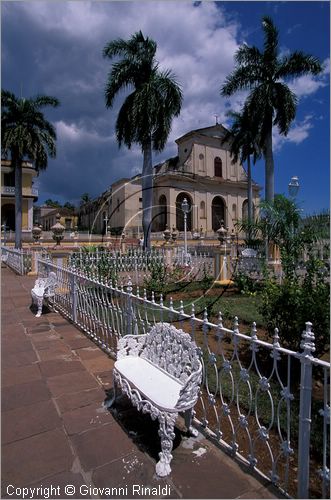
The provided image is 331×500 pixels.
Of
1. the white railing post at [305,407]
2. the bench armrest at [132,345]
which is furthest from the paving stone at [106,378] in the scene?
the white railing post at [305,407]

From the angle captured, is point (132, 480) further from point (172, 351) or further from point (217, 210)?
point (217, 210)

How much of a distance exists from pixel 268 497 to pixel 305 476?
0.77ft

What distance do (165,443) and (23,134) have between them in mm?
Result: 21760

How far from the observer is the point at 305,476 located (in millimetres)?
1724

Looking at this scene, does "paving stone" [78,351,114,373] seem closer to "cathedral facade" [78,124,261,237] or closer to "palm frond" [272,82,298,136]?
"palm frond" [272,82,298,136]

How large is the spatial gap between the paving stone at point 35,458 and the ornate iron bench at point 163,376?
1.72ft

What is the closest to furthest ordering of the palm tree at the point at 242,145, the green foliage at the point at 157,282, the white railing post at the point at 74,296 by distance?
the white railing post at the point at 74,296
the green foliage at the point at 157,282
the palm tree at the point at 242,145

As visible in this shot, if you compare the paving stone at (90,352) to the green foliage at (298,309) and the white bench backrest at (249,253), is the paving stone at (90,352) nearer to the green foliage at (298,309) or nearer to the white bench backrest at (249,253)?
the green foliage at (298,309)

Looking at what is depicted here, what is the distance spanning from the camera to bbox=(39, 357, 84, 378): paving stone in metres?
3.41

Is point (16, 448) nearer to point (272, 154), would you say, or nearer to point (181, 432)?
point (181, 432)

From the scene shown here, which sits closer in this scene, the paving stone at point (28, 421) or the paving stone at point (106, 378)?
the paving stone at point (28, 421)

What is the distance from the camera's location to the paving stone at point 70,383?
300cm

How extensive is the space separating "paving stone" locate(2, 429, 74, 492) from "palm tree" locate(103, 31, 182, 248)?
13355 millimetres

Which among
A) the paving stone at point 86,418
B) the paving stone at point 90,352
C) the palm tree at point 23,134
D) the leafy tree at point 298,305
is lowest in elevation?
the paving stone at point 86,418
